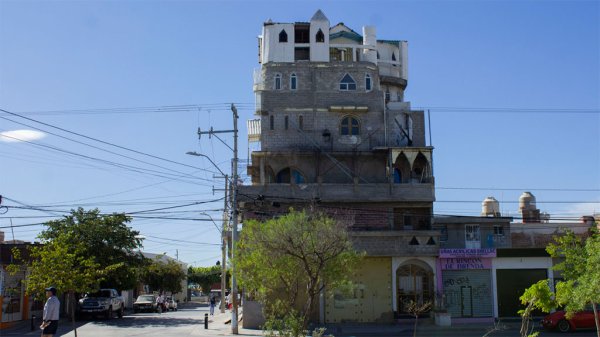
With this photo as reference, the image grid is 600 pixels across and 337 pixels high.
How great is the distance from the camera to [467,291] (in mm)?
38500

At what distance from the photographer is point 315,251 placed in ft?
59.4

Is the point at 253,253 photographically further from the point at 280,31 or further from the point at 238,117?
the point at 280,31

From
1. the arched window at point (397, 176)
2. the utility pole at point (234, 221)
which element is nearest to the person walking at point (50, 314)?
the utility pole at point (234, 221)

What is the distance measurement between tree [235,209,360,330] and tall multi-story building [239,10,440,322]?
17.0 meters

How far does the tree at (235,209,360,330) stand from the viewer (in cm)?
1830

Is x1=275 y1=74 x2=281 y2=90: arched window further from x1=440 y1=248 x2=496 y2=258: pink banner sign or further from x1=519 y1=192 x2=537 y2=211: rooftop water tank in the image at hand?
x1=519 y1=192 x2=537 y2=211: rooftop water tank

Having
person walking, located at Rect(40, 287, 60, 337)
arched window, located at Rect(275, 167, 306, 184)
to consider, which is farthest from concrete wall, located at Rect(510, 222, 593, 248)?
person walking, located at Rect(40, 287, 60, 337)

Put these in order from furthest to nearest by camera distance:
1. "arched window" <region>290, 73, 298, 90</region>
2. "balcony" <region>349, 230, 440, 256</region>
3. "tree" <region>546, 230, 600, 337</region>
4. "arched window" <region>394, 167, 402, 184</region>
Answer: "arched window" <region>394, 167, 402, 184</region>
"arched window" <region>290, 73, 298, 90</region>
"balcony" <region>349, 230, 440, 256</region>
"tree" <region>546, 230, 600, 337</region>

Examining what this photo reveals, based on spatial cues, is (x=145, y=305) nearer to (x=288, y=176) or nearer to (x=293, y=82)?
(x=288, y=176)

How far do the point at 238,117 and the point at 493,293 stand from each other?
18777 millimetres

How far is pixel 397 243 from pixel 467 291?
17.9 ft

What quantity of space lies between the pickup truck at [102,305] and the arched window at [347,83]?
69.0 ft

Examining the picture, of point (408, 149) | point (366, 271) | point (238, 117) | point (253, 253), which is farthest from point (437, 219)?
point (253, 253)

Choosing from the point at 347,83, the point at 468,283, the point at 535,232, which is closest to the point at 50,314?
the point at 468,283
